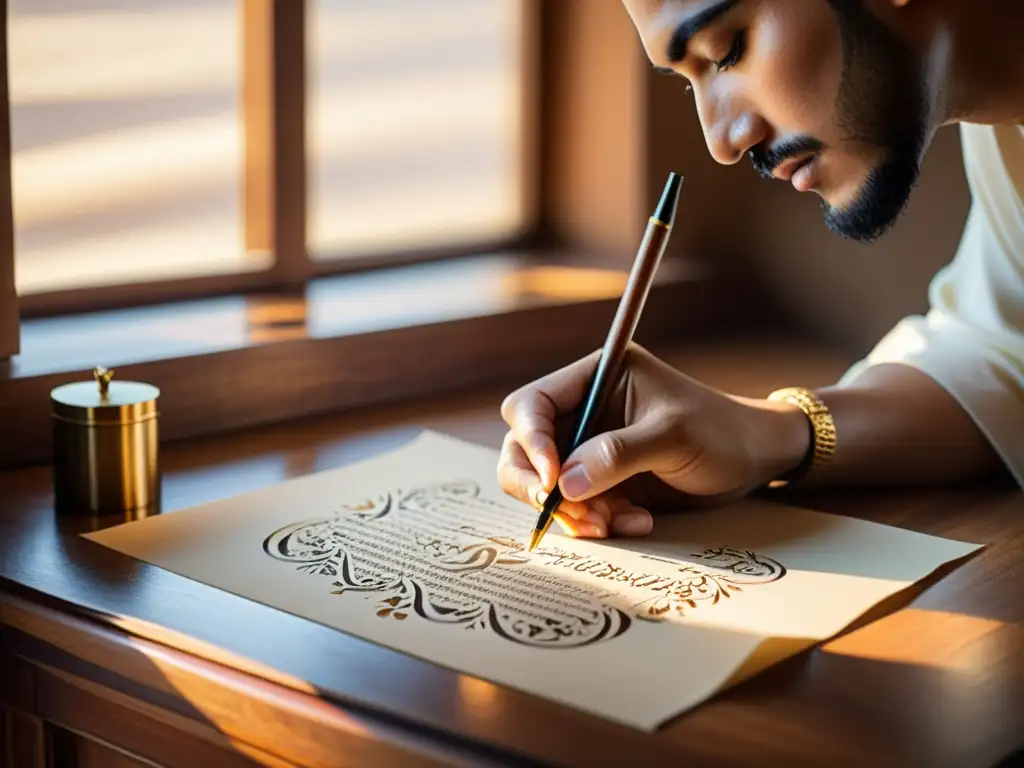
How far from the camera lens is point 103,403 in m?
1.15

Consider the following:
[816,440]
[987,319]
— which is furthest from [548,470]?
[987,319]

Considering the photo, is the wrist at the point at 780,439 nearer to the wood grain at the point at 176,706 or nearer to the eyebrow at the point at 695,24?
the eyebrow at the point at 695,24

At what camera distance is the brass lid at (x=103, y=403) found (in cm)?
115

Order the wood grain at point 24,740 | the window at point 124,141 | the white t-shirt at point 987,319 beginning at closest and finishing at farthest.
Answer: the wood grain at point 24,740, the white t-shirt at point 987,319, the window at point 124,141

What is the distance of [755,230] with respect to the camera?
2.03 meters

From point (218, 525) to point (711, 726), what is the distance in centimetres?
46

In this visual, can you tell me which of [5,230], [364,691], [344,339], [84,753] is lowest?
[84,753]

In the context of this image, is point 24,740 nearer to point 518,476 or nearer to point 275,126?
point 518,476

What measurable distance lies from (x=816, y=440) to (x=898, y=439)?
0.08m

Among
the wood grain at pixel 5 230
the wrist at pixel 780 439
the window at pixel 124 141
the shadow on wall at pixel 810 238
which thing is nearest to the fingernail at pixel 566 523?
the wrist at pixel 780 439

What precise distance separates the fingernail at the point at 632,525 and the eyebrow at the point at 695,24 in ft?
1.14

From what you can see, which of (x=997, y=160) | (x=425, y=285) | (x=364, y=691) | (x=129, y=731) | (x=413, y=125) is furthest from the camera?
(x=413, y=125)

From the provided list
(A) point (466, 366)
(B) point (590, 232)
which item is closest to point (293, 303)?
(A) point (466, 366)

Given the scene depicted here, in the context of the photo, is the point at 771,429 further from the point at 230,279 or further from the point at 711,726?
the point at 230,279
